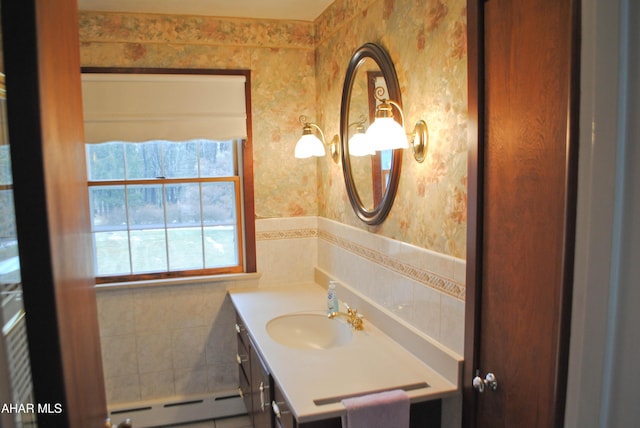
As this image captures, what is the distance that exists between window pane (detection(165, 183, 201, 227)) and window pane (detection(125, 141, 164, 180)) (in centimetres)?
14

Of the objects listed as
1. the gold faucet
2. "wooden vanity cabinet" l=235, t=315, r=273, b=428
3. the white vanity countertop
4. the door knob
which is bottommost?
"wooden vanity cabinet" l=235, t=315, r=273, b=428

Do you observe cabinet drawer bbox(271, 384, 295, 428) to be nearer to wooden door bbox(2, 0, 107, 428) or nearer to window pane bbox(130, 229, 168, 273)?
wooden door bbox(2, 0, 107, 428)

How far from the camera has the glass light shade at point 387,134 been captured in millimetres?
1802

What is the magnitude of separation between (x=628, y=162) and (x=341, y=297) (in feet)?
7.69

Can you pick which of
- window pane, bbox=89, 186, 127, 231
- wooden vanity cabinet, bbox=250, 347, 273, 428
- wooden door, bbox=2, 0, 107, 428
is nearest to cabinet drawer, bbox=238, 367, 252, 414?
wooden vanity cabinet, bbox=250, 347, 273, 428

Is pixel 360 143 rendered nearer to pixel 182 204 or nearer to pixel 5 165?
pixel 182 204

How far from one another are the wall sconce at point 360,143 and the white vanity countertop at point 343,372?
854 millimetres

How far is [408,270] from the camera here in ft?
6.63

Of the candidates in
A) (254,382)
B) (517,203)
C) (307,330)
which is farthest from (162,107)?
(517,203)

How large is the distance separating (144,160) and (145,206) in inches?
11.8

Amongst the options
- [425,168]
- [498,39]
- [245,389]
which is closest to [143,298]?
[245,389]

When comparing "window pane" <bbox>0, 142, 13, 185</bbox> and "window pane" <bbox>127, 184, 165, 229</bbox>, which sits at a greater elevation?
"window pane" <bbox>0, 142, 13, 185</bbox>

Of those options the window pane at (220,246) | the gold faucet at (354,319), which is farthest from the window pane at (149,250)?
the gold faucet at (354,319)

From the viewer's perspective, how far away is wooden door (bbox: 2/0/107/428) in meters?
0.59
